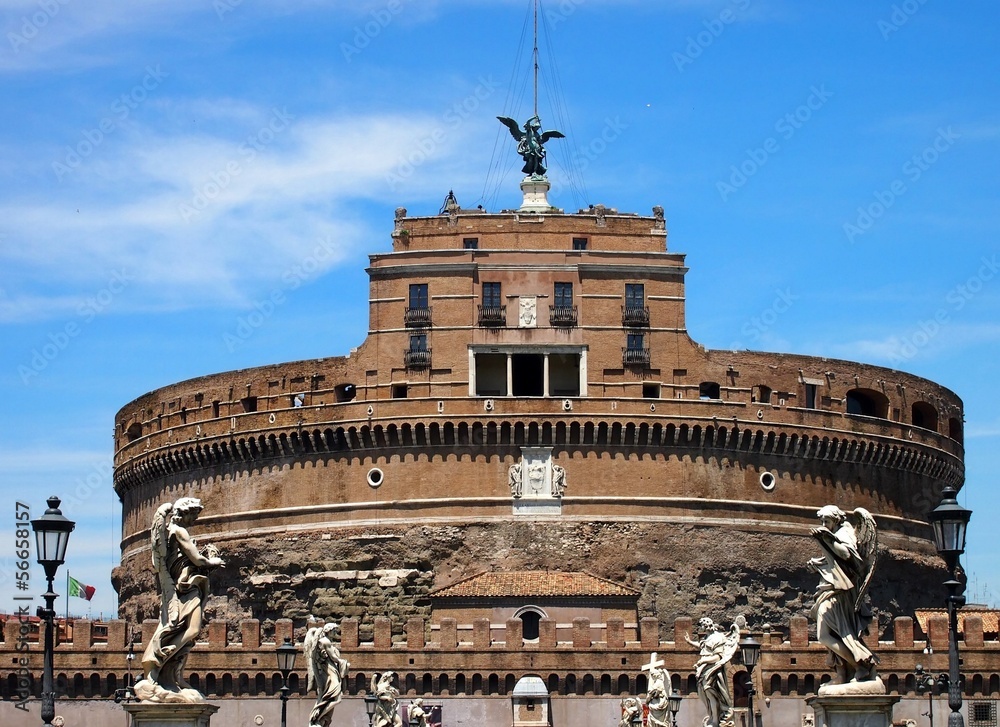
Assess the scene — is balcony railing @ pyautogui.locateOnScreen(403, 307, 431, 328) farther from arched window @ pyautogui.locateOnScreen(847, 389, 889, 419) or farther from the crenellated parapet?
arched window @ pyautogui.locateOnScreen(847, 389, 889, 419)

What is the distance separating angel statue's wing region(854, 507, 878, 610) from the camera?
64.8ft

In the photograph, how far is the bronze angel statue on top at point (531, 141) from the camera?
81375 mm

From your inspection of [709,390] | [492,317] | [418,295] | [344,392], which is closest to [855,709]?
[492,317]

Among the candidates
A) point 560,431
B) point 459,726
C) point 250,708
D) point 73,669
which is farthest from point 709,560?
point 73,669

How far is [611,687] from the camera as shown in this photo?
6669cm

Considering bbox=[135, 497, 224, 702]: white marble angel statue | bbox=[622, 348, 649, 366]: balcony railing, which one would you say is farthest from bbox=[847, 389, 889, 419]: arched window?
bbox=[135, 497, 224, 702]: white marble angel statue

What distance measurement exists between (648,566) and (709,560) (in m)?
2.34

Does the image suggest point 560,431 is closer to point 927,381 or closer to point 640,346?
point 640,346

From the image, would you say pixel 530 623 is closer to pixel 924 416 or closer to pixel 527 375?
pixel 527 375

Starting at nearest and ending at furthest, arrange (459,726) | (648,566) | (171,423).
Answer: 1. (459,726)
2. (648,566)
3. (171,423)

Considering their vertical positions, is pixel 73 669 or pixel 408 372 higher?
pixel 408 372

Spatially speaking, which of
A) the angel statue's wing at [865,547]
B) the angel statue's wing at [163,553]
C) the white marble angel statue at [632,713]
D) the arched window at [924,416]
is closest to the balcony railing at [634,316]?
the arched window at [924,416]

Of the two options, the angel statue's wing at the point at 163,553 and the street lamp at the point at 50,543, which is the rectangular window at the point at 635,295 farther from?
the angel statue's wing at the point at 163,553

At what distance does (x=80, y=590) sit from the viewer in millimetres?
88500
